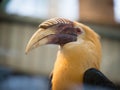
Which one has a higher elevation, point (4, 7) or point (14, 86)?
point (4, 7)

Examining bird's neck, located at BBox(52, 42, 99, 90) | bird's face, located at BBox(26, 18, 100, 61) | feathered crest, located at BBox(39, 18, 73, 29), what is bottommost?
bird's neck, located at BBox(52, 42, 99, 90)

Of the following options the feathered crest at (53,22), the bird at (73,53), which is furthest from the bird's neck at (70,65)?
the feathered crest at (53,22)

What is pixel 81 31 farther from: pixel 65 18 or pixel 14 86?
pixel 14 86

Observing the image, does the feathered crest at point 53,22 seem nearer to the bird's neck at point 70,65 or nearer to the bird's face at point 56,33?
the bird's face at point 56,33

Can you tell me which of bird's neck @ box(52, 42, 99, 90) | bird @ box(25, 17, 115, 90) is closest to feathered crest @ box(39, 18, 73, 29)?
bird @ box(25, 17, 115, 90)

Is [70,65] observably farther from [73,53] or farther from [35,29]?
[35,29]

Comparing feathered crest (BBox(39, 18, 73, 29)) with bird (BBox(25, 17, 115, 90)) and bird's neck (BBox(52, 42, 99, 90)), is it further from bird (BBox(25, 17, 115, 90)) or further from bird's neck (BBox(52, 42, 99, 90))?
bird's neck (BBox(52, 42, 99, 90))

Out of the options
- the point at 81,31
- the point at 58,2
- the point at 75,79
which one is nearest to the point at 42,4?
the point at 58,2
